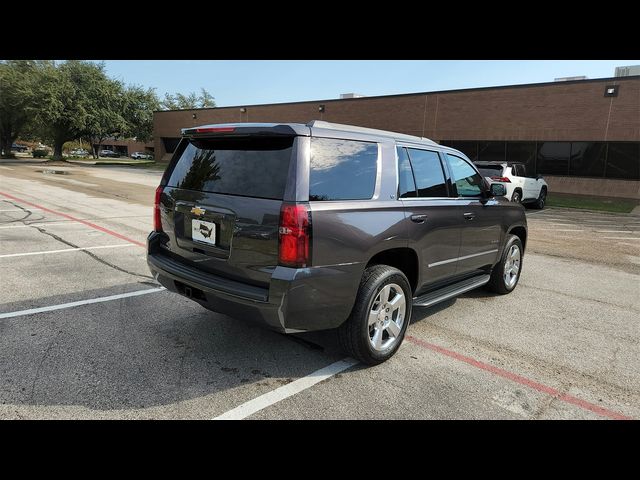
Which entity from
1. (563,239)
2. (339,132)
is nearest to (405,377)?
(339,132)

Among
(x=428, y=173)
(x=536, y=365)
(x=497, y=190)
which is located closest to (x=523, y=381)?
(x=536, y=365)

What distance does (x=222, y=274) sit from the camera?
3395 mm

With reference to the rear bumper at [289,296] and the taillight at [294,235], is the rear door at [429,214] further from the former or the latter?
the taillight at [294,235]

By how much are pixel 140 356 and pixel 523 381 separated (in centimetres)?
307

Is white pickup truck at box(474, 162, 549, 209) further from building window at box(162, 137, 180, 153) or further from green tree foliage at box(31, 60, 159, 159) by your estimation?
green tree foliage at box(31, 60, 159, 159)

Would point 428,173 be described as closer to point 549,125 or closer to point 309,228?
point 309,228

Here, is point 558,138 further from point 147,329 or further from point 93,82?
point 93,82

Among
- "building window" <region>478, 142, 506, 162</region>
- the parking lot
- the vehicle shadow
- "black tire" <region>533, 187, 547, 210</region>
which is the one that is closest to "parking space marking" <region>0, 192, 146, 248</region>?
the parking lot

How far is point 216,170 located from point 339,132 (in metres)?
1.02

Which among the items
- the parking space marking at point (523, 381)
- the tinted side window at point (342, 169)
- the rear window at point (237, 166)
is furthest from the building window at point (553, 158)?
the rear window at point (237, 166)

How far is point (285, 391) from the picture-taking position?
3180 millimetres

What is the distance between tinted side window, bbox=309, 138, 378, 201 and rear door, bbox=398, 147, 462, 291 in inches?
16.0

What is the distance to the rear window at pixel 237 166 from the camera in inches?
124

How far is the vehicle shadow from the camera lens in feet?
9.96
